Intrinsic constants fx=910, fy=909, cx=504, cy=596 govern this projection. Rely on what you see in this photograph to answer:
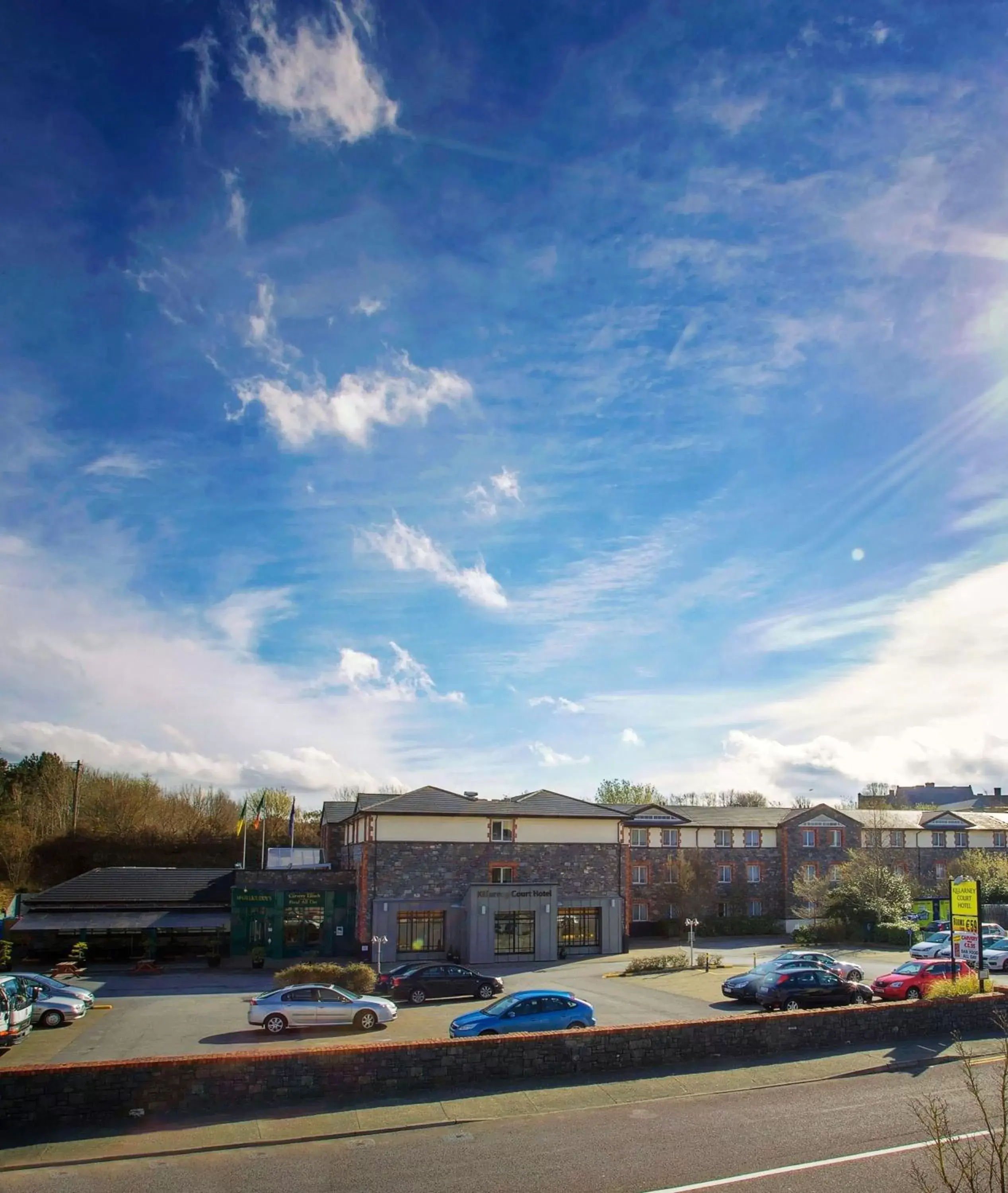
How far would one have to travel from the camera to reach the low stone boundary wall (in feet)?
50.8

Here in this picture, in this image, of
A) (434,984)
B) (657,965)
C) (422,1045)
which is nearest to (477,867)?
(657,965)

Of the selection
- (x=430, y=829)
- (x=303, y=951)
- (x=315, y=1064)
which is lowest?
(x=303, y=951)

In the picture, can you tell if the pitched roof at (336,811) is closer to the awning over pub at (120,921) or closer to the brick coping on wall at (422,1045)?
the awning over pub at (120,921)

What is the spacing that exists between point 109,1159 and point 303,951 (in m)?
37.5

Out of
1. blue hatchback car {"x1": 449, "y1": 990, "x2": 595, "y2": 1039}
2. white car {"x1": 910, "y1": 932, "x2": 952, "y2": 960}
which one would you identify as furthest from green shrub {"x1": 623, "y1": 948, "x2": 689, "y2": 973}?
blue hatchback car {"x1": 449, "y1": 990, "x2": 595, "y2": 1039}

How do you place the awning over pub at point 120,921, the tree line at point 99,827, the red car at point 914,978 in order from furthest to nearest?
the tree line at point 99,827 < the awning over pub at point 120,921 < the red car at point 914,978

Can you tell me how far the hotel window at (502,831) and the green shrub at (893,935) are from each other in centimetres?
2365

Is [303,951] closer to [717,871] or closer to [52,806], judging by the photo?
[717,871]

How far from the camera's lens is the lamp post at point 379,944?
139ft

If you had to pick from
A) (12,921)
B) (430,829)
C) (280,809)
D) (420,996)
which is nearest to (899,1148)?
(420,996)

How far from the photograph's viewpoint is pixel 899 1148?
14984 mm

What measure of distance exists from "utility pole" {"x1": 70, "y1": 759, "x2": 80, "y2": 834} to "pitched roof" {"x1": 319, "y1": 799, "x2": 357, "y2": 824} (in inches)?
901

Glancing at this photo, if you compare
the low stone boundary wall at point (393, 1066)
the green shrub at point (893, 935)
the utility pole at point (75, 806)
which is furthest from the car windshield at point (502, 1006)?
the utility pole at point (75, 806)

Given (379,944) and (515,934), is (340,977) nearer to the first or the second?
(379,944)
